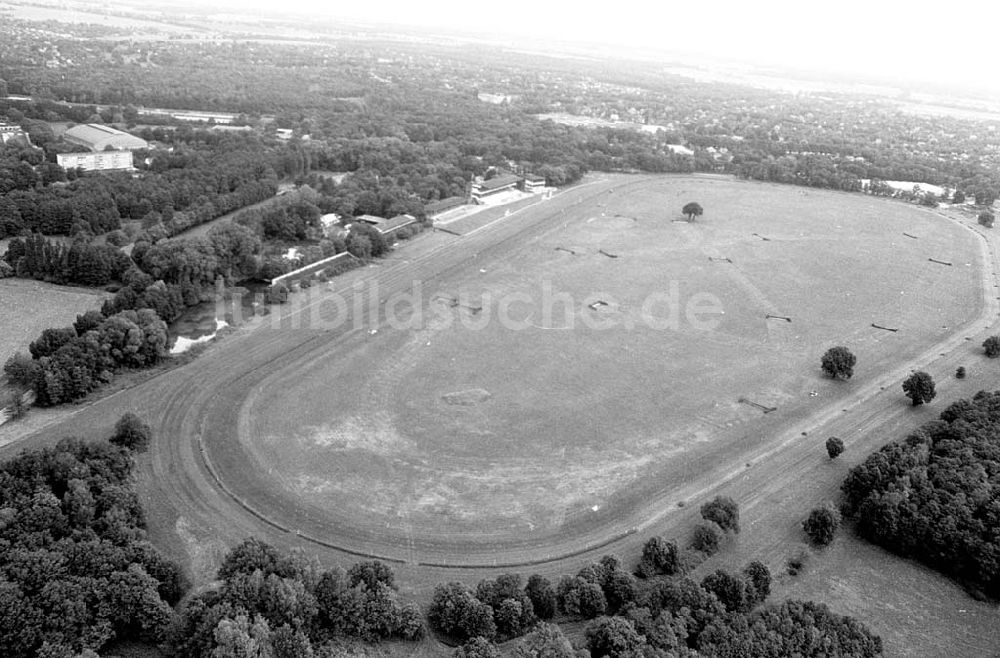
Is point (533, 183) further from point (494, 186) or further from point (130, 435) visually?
point (130, 435)

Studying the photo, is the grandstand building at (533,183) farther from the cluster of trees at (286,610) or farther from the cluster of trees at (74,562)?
the cluster of trees at (286,610)

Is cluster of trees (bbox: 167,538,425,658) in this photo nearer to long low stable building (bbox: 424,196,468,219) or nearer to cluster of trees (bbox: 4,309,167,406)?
cluster of trees (bbox: 4,309,167,406)

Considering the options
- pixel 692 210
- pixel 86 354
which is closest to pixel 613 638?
pixel 86 354

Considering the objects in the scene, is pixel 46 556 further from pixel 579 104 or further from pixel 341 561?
pixel 579 104

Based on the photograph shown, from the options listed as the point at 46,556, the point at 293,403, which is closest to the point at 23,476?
the point at 46,556

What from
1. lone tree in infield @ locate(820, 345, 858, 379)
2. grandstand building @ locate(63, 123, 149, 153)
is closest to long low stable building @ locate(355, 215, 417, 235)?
grandstand building @ locate(63, 123, 149, 153)

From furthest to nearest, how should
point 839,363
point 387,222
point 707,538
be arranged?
point 387,222 → point 839,363 → point 707,538
